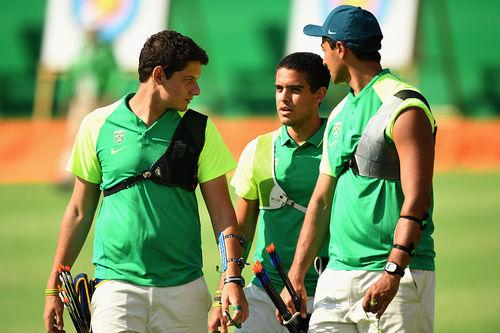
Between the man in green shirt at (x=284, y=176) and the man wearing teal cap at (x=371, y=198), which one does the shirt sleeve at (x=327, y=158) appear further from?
the man in green shirt at (x=284, y=176)

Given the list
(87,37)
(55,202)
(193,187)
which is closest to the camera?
(193,187)

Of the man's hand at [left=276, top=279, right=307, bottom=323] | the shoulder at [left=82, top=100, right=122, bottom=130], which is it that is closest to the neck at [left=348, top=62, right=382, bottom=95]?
the man's hand at [left=276, top=279, right=307, bottom=323]

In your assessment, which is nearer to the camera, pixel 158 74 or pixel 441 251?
pixel 158 74

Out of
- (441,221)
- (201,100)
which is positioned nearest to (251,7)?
(201,100)

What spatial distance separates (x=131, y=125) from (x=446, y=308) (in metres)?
4.95

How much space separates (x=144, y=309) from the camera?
5.61 metres

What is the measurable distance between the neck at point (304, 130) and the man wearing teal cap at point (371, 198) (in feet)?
2.47

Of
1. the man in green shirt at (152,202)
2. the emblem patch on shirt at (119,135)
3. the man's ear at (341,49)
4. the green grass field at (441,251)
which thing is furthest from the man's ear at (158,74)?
the green grass field at (441,251)

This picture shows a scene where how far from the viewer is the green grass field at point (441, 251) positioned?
31.6ft

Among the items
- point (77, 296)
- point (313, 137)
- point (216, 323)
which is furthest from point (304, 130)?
point (77, 296)

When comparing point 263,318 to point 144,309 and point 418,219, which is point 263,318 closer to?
point 144,309

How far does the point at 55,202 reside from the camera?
1630 centimetres

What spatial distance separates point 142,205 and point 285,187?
39.7 inches

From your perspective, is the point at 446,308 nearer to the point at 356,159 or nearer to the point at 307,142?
the point at 307,142
